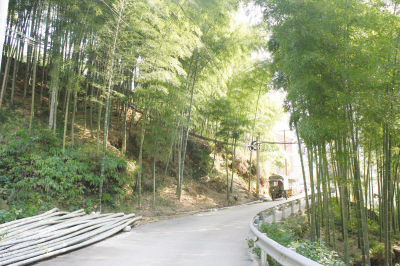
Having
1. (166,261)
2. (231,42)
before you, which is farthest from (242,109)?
(166,261)

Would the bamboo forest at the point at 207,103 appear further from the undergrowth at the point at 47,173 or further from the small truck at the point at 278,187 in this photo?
the small truck at the point at 278,187

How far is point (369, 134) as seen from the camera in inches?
264

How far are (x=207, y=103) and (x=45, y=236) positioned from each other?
11.0 metres

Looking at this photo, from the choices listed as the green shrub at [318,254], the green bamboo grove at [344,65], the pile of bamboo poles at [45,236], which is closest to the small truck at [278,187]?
the green bamboo grove at [344,65]

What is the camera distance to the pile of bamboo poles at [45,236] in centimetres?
377

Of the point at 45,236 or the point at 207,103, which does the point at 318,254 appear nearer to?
the point at 45,236

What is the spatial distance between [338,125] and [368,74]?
44.0 inches

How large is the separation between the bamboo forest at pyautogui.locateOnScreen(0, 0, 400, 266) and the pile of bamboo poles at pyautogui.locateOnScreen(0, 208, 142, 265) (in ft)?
3.67

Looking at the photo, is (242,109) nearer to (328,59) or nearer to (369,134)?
(369,134)

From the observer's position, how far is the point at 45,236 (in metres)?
4.46

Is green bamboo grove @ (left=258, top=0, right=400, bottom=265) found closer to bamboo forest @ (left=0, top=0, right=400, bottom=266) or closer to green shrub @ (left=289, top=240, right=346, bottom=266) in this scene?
bamboo forest @ (left=0, top=0, right=400, bottom=266)

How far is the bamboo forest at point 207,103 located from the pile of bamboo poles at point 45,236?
112 cm

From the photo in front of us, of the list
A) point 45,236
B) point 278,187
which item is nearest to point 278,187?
point 278,187

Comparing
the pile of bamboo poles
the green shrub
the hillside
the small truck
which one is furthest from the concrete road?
the small truck
